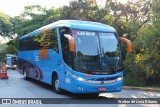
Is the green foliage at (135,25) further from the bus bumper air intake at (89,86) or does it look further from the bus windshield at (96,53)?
the bus bumper air intake at (89,86)

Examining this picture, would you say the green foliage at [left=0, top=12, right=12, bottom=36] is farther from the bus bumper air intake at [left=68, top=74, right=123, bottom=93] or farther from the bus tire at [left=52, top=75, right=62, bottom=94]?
the bus bumper air intake at [left=68, top=74, right=123, bottom=93]

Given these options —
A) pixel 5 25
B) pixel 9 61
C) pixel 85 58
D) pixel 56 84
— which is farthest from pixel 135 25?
pixel 5 25

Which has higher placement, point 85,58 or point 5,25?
point 5,25

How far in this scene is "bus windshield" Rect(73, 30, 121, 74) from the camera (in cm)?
1159

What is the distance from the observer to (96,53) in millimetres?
11867

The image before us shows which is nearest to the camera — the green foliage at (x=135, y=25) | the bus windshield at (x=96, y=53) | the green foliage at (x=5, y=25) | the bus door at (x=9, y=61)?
the bus windshield at (x=96, y=53)

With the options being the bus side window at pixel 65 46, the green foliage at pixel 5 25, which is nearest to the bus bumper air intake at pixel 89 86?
the bus side window at pixel 65 46

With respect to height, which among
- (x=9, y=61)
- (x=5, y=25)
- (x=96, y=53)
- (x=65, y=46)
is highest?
(x=5, y=25)

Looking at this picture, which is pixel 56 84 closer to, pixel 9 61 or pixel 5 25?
pixel 9 61

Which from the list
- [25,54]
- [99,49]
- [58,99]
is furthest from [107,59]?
[25,54]

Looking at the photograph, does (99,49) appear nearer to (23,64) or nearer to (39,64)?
(39,64)

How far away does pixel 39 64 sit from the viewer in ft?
A: 55.0

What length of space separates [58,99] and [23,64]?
10.3 metres

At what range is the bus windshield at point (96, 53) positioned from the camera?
11594 mm
